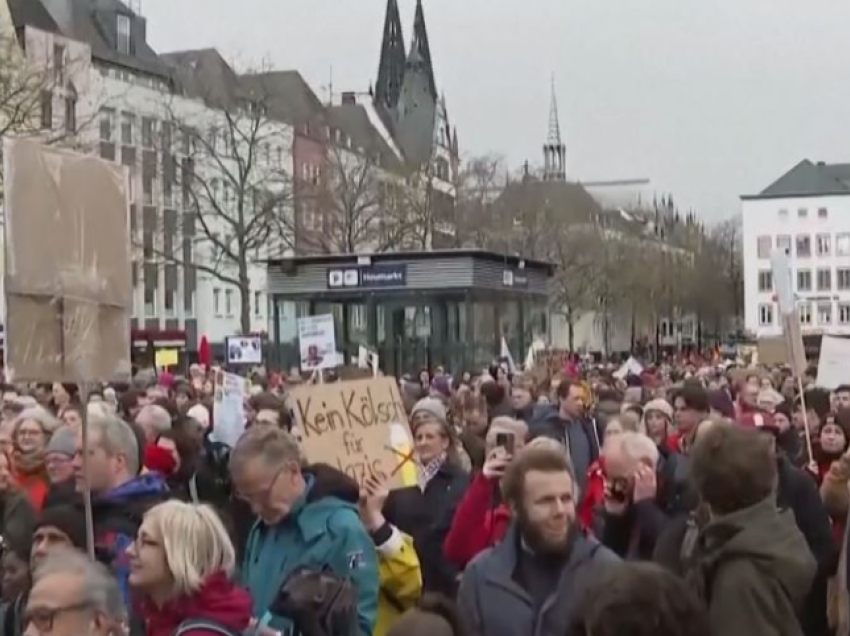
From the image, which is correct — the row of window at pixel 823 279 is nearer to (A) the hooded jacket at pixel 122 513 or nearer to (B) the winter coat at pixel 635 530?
(B) the winter coat at pixel 635 530

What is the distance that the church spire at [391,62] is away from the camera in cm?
13388

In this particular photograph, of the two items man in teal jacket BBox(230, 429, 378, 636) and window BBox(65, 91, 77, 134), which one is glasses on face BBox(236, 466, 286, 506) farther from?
window BBox(65, 91, 77, 134)

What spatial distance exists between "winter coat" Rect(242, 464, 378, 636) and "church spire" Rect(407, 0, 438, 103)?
419 feet

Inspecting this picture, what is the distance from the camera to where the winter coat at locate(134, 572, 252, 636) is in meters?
4.39

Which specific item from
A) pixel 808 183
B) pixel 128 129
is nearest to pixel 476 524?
pixel 128 129

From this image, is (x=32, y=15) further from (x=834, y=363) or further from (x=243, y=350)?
(x=834, y=363)

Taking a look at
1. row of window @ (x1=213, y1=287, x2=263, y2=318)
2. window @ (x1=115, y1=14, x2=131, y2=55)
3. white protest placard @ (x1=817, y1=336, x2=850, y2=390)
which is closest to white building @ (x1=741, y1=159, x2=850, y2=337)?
row of window @ (x1=213, y1=287, x2=263, y2=318)

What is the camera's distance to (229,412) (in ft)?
39.6

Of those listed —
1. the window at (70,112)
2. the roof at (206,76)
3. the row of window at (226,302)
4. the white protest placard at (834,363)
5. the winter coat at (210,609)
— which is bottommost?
the winter coat at (210,609)

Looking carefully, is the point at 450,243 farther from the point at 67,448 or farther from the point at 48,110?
the point at 67,448

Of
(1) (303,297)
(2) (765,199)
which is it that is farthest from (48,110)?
(2) (765,199)

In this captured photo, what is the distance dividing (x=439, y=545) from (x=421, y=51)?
132746 millimetres

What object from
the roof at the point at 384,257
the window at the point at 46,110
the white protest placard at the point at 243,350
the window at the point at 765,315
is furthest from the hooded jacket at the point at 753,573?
the window at the point at 765,315

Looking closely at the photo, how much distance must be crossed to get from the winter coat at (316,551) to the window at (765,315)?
116332 mm
